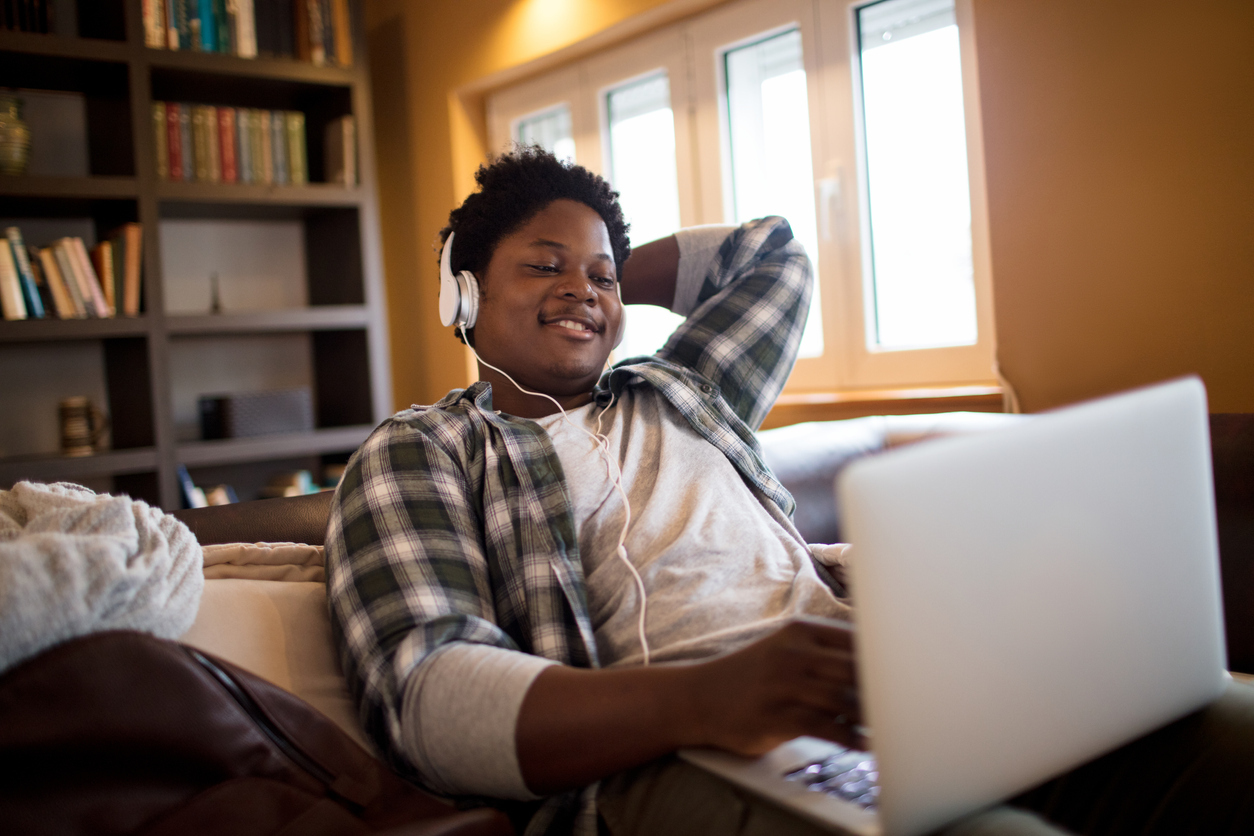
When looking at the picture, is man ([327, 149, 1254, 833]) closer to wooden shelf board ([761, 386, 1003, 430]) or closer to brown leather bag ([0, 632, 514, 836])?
brown leather bag ([0, 632, 514, 836])

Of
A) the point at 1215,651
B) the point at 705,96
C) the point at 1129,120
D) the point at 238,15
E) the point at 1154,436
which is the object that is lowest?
the point at 1215,651

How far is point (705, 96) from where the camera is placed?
2.78 m

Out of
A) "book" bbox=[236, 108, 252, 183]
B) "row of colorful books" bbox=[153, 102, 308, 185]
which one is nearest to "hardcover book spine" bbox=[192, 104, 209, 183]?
"row of colorful books" bbox=[153, 102, 308, 185]

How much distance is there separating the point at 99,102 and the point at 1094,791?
3.29 metres

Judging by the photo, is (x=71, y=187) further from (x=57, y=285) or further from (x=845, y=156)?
(x=845, y=156)

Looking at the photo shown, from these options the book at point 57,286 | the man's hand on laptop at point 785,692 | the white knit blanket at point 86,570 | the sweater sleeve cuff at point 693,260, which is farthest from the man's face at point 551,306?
the book at point 57,286

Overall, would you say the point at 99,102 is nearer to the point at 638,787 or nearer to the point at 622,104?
the point at 622,104

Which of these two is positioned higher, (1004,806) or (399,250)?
(399,250)

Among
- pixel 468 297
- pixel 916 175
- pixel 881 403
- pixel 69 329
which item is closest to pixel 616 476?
pixel 468 297

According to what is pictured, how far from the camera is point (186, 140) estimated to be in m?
2.96

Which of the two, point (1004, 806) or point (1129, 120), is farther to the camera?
point (1129, 120)

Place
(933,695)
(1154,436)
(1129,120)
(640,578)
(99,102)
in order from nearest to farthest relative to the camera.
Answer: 1. (933,695)
2. (1154,436)
3. (640,578)
4. (1129,120)
5. (99,102)

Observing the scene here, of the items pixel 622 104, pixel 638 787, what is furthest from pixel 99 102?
pixel 638 787

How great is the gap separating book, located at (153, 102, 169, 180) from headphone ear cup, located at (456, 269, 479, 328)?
2.06 meters
